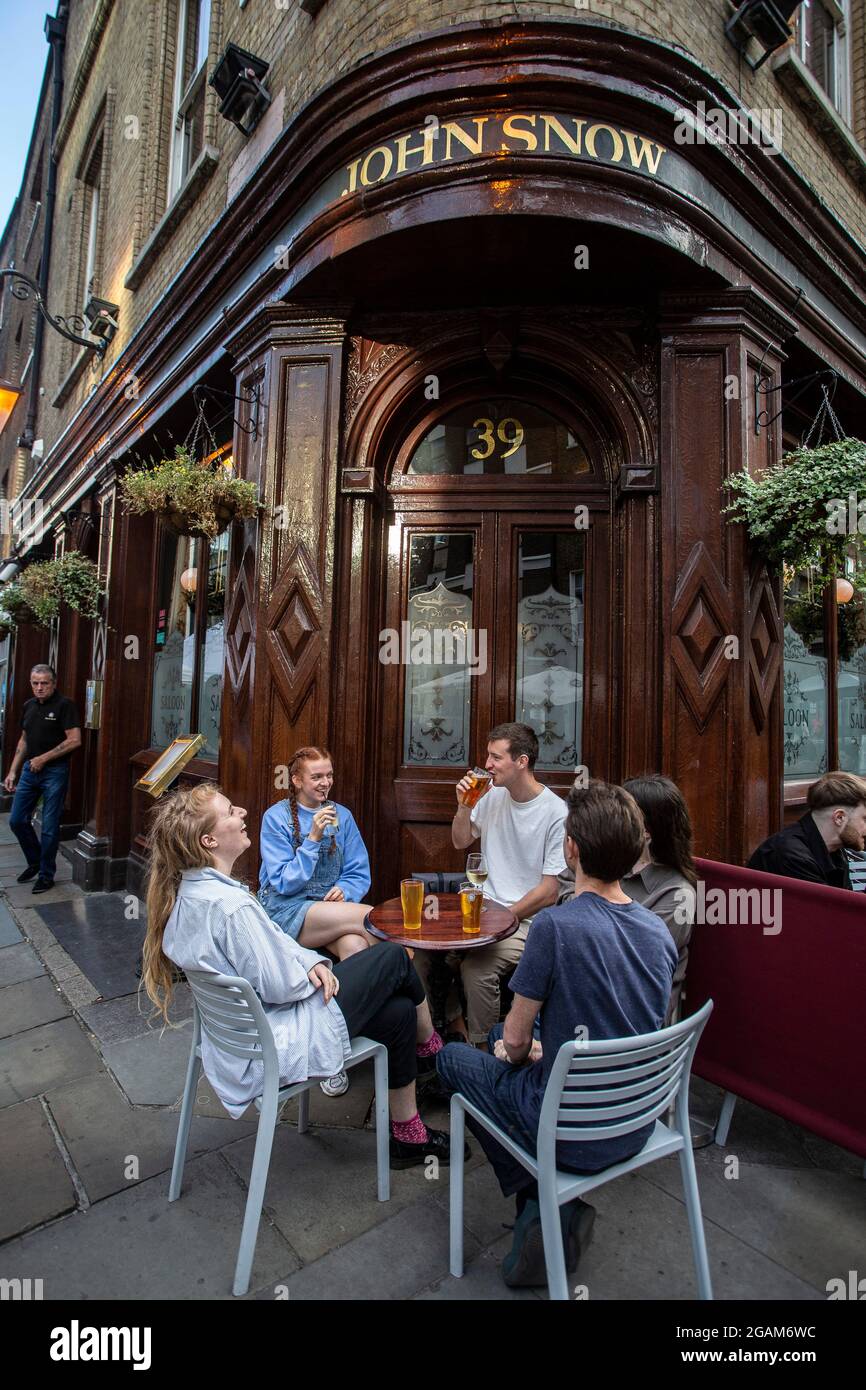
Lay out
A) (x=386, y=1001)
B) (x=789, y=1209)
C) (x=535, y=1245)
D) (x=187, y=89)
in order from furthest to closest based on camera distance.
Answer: (x=187, y=89)
(x=386, y=1001)
(x=789, y=1209)
(x=535, y=1245)

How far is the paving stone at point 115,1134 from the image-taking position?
101 inches

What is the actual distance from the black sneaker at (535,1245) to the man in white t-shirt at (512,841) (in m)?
1.09

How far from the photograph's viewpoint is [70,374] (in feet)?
32.9

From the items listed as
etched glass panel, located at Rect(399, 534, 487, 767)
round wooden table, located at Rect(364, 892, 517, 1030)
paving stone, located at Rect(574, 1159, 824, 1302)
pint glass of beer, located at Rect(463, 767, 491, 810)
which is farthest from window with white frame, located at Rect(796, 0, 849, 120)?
paving stone, located at Rect(574, 1159, 824, 1302)

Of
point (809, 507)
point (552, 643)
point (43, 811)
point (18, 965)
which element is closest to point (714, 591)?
point (809, 507)

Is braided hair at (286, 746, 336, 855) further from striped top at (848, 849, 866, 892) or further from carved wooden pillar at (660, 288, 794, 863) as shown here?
striped top at (848, 849, 866, 892)

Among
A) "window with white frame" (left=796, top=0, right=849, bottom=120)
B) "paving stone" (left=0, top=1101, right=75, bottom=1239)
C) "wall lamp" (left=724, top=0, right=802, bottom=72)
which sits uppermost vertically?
"window with white frame" (left=796, top=0, right=849, bottom=120)

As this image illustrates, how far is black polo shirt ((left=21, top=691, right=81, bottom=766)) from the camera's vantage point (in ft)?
22.7

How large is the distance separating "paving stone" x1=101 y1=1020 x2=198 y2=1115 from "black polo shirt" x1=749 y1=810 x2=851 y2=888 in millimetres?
2815

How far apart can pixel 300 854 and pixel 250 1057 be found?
42.7 inches

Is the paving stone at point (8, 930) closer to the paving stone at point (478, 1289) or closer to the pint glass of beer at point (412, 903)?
the pint glass of beer at point (412, 903)

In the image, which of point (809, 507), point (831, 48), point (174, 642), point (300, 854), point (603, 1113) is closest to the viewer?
point (603, 1113)

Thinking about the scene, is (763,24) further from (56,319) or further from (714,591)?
(56,319)

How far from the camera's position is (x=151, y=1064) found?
11.0 ft
